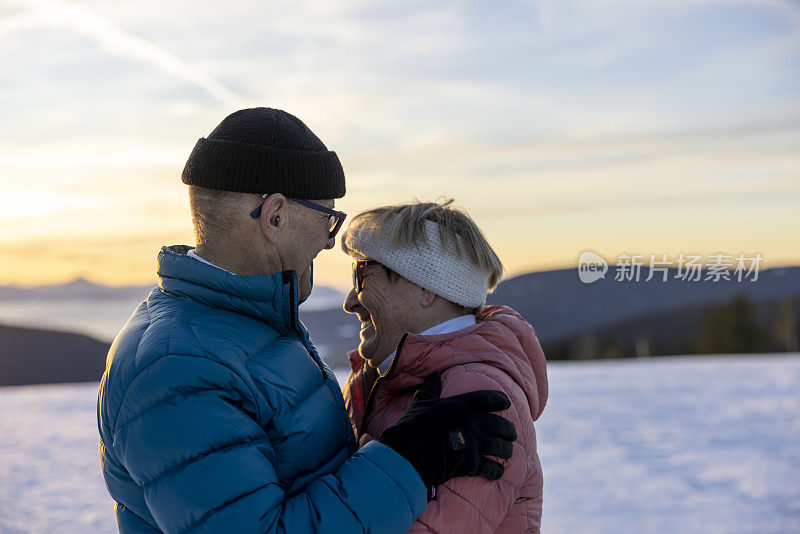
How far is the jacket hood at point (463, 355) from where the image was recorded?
1892 mm

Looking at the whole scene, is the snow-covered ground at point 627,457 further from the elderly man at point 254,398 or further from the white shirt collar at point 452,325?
the elderly man at point 254,398

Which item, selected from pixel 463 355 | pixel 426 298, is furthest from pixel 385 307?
pixel 463 355

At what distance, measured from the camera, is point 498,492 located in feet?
5.72

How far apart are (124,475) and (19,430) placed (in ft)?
23.9

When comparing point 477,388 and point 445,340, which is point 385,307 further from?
point 477,388

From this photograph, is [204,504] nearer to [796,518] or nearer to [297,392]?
[297,392]

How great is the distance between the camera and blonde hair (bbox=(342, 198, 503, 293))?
83.7 inches

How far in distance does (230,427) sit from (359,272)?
3.05 ft

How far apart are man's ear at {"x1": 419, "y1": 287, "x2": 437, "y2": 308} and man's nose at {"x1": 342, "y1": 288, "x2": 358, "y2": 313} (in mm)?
262

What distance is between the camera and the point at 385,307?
2.21 metres

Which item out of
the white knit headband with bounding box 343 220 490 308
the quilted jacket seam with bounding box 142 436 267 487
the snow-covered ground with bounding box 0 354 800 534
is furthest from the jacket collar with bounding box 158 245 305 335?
the snow-covered ground with bounding box 0 354 800 534

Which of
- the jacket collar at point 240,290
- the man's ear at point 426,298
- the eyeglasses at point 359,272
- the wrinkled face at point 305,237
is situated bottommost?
the man's ear at point 426,298

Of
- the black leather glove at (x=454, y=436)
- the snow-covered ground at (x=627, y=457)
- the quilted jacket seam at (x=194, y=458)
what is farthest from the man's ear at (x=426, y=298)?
the snow-covered ground at (x=627, y=457)

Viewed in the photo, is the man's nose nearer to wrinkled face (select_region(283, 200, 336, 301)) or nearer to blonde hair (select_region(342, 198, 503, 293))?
blonde hair (select_region(342, 198, 503, 293))
